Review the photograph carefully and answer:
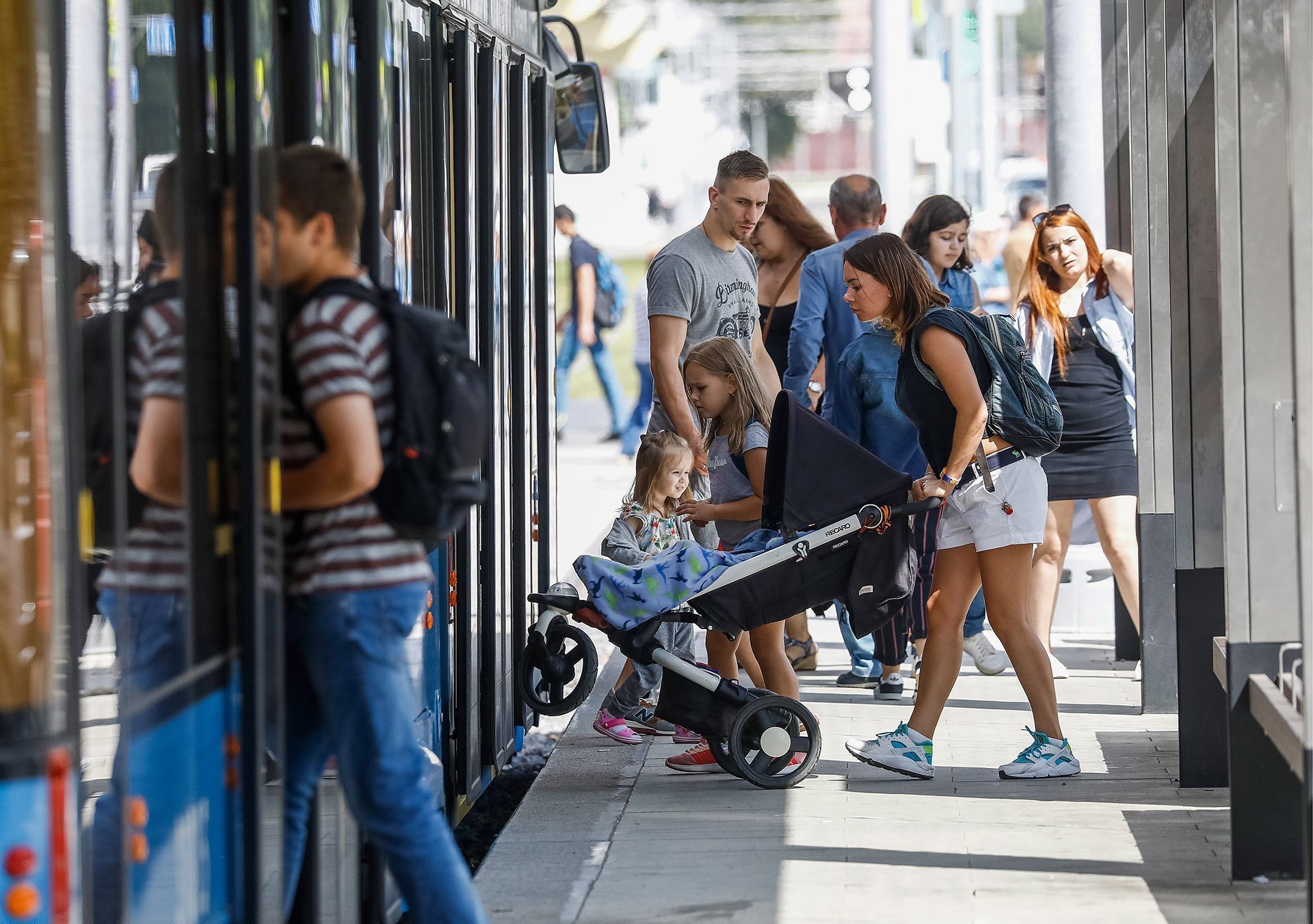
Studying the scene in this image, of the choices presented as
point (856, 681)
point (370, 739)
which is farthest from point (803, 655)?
point (370, 739)

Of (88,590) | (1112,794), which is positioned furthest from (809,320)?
(88,590)

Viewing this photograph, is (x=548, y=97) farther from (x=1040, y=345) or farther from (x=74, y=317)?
(x=74, y=317)

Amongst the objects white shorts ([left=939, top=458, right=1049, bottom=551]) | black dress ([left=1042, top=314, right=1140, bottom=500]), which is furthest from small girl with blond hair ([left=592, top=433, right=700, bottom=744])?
black dress ([left=1042, top=314, right=1140, bottom=500])

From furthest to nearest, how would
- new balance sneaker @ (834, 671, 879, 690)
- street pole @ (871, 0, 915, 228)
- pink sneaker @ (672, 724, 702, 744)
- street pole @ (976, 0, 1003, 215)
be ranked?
street pole @ (976, 0, 1003, 215) → street pole @ (871, 0, 915, 228) → new balance sneaker @ (834, 671, 879, 690) → pink sneaker @ (672, 724, 702, 744)

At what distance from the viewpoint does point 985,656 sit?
24.2ft

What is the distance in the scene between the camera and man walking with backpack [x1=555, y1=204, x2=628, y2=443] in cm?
1496

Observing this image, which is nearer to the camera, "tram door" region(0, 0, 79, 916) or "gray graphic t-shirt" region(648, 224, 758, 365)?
"tram door" region(0, 0, 79, 916)

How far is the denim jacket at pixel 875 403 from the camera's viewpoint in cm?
617

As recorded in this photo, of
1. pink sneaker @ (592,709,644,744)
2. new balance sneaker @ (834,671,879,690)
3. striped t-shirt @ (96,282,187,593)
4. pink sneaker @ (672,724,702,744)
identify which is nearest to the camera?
striped t-shirt @ (96,282,187,593)

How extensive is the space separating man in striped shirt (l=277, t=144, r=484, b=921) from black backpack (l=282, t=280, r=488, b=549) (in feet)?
0.07

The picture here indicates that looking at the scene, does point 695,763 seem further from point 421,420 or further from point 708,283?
point 421,420

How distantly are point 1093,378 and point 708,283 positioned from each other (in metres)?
1.77

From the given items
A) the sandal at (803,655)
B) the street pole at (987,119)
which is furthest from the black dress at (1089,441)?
the street pole at (987,119)

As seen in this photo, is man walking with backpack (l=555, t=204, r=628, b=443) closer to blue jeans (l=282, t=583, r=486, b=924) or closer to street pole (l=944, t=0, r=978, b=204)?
street pole (l=944, t=0, r=978, b=204)
